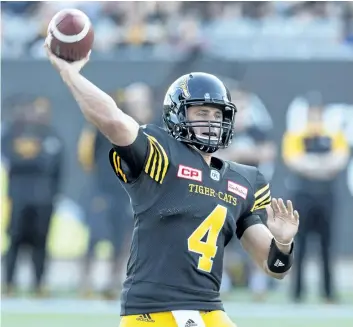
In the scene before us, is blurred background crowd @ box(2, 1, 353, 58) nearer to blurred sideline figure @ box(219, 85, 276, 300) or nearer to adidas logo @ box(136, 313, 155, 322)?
blurred sideline figure @ box(219, 85, 276, 300)

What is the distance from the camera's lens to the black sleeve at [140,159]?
4137 mm

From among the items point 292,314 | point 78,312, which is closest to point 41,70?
point 78,312

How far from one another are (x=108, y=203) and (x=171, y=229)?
262 inches

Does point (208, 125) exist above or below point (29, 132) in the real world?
below

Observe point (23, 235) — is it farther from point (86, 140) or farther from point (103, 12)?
point (103, 12)

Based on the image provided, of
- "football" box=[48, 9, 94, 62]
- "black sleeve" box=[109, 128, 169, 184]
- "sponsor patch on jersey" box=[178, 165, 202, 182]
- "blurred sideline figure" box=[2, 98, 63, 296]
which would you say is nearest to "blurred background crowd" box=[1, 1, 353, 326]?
"blurred sideline figure" box=[2, 98, 63, 296]

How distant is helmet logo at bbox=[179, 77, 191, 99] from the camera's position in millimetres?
4602

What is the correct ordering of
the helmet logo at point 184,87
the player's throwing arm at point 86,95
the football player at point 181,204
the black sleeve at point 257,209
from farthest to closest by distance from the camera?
the black sleeve at point 257,209
the helmet logo at point 184,87
the football player at point 181,204
the player's throwing arm at point 86,95

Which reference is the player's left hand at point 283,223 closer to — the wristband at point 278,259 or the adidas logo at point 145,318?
the wristband at point 278,259

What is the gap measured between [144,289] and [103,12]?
958cm

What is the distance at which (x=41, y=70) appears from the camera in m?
11.8

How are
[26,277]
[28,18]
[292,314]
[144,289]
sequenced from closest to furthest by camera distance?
1. [144,289]
2. [292,314]
3. [26,277]
4. [28,18]

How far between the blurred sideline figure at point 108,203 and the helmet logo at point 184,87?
557cm

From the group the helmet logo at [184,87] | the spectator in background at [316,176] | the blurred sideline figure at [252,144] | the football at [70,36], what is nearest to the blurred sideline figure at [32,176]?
the blurred sideline figure at [252,144]
